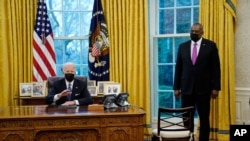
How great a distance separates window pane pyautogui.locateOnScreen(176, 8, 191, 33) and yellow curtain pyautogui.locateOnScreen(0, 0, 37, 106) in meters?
2.34

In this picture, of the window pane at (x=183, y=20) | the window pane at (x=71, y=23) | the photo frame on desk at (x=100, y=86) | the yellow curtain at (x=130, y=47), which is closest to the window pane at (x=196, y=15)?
the window pane at (x=183, y=20)

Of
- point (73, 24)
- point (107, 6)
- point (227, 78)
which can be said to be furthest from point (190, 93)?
point (73, 24)

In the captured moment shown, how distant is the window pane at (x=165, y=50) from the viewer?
593cm

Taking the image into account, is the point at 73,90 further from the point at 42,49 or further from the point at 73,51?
the point at 73,51

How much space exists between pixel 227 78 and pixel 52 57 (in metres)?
2.74

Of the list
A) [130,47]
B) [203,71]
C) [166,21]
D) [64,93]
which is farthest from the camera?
[166,21]

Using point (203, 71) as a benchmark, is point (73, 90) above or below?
below

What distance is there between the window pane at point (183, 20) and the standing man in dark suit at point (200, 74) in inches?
39.7

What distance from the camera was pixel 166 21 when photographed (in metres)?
5.93

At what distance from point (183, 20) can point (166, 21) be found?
0.28 meters

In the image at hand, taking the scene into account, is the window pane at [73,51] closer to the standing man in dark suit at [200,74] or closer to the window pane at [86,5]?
the window pane at [86,5]

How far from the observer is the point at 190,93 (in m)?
4.75

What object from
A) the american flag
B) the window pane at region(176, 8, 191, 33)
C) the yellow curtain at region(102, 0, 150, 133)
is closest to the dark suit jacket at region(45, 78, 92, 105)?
the american flag

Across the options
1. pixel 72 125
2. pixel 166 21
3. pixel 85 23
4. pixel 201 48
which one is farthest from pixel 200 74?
pixel 85 23
